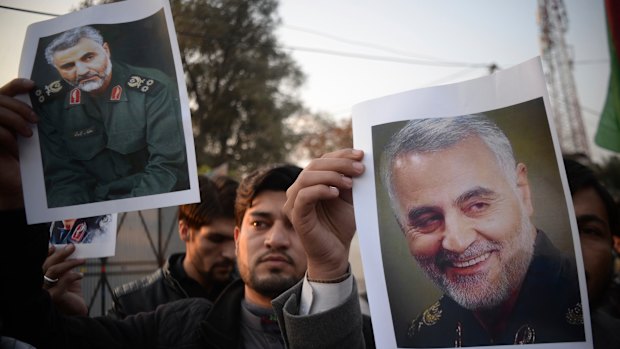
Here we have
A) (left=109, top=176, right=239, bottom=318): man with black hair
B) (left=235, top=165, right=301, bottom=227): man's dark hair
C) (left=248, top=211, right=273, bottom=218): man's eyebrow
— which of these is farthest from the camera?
(left=109, top=176, right=239, bottom=318): man with black hair

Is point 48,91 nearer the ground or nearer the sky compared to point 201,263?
nearer the sky

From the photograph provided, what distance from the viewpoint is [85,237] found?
1687 millimetres

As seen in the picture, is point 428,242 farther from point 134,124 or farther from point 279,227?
point 279,227

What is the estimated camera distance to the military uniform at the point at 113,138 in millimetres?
1202

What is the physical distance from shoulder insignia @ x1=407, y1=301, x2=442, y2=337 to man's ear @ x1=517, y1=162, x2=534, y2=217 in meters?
0.29

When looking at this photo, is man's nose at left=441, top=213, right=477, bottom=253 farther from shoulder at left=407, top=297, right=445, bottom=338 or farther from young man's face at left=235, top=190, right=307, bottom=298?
young man's face at left=235, top=190, right=307, bottom=298

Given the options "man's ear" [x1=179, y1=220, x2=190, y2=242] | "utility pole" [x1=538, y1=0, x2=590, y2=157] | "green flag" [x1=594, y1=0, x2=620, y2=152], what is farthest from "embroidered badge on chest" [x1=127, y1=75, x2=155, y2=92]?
"utility pole" [x1=538, y1=0, x2=590, y2=157]

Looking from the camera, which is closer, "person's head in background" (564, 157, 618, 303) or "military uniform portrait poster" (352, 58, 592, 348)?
"military uniform portrait poster" (352, 58, 592, 348)

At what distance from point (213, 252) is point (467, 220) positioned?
181 cm

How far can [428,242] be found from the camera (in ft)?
3.75

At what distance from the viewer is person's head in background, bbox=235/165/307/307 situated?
75.8 inches

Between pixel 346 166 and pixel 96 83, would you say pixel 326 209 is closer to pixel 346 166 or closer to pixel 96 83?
pixel 346 166

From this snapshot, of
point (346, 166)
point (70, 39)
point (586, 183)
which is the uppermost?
point (70, 39)

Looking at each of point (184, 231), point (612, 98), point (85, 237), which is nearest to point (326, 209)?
point (85, 237)
